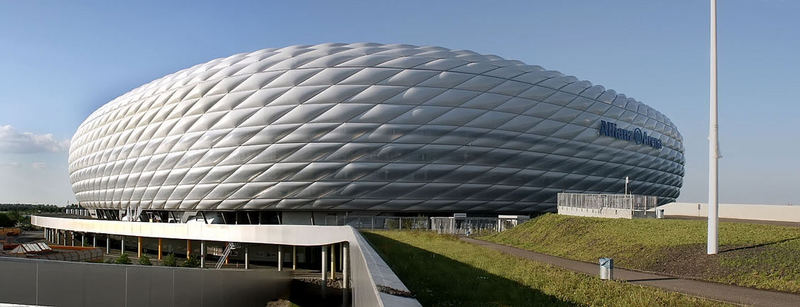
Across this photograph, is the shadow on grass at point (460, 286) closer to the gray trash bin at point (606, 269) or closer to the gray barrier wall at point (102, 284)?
the gray trash bin at point (606, 269)

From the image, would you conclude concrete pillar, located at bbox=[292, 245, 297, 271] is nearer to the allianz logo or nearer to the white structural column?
the white structural column

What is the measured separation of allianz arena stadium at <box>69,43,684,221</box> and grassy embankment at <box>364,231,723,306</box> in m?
22.4

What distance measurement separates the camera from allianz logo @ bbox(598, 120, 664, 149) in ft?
158

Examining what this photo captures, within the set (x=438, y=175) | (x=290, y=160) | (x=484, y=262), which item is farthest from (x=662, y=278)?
(x=290, y=160)

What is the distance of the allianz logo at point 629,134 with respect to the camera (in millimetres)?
48094

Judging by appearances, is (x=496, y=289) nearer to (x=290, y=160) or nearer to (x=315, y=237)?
(x=315, y=237)

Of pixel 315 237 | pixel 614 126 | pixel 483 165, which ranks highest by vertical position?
pixel 614 126

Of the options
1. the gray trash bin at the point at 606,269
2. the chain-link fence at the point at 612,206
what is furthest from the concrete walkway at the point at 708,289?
the chain-link fence at the point at 612,206

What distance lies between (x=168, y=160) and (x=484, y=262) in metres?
34.1

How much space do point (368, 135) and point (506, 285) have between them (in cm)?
2812

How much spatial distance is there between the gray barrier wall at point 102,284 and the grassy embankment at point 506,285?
5452mm

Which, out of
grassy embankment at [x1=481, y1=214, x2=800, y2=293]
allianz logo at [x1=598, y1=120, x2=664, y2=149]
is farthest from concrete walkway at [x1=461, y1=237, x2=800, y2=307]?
allianz logo at [x1=598, y1=120, x2=664, y2=149]

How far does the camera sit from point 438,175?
41.7m

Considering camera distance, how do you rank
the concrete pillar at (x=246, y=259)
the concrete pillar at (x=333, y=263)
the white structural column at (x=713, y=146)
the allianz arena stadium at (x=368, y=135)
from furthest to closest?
the allianz arena stadium at (x=368, y=135), the concrete pillar at (x=246, y=259), the concrete pillar at (x=333, y=263), the white structural column at (x=713, y=146)
